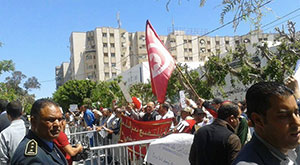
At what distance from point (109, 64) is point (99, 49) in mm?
4654

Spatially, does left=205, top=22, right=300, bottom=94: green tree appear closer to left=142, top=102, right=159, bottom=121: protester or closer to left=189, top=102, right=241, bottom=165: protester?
left=142, top=102, right=159, bottom=121: protester

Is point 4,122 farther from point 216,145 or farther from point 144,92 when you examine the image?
point 144,92

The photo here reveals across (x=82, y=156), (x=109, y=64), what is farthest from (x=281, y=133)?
(x=109, y=64)

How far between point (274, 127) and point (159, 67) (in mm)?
5108

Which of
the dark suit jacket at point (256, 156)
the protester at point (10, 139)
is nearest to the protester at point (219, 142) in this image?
the dark suit jacket at point (256, 156)

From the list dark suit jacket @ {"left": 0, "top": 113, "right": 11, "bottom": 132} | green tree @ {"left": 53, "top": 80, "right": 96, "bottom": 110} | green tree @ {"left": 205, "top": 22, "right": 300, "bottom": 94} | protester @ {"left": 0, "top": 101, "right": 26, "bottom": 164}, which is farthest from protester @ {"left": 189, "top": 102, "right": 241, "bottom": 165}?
green tree @ {"left": 53, "top": 80, "right": 96, "bottom": 110}

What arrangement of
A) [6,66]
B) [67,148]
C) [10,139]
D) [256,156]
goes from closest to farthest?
[256,156]
[67,148]
[10,139]
[6,66]

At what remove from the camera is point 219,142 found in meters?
3.45

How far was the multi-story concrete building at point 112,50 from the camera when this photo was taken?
8319cm

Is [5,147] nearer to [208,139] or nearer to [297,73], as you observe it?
[208,139]

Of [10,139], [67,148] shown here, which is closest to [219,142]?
[67,148]

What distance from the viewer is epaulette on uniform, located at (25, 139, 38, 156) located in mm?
2233

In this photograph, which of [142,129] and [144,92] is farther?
[144,92]

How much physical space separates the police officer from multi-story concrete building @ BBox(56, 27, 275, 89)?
7988cm
